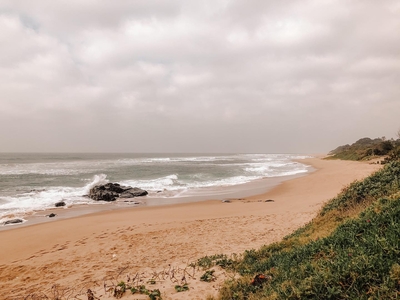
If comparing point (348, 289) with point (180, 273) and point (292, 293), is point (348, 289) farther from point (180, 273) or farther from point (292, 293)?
point (180, 273)

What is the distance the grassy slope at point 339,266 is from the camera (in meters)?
3.29

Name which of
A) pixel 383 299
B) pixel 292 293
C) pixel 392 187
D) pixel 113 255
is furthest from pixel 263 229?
pixel 383 299

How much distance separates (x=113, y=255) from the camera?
27.7 feet

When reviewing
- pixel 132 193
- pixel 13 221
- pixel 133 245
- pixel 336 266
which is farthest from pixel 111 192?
pixel 336 266

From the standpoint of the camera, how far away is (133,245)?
9.34m

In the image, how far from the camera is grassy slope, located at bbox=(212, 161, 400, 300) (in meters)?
3.29

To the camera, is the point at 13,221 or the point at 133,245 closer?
the point at 133,245

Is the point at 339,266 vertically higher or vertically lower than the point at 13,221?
higher

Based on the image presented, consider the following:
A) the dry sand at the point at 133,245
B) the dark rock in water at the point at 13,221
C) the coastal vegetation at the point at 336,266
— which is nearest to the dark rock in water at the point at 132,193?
the dry sand at the point at 133,245

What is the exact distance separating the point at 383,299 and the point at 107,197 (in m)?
20.4

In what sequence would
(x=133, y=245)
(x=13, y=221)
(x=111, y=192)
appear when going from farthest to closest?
(x=111, y=192) < (x=13, y=221) < (x=133, y=245)

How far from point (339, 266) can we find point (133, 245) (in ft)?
24.6

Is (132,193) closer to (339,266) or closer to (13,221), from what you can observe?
(13,221)

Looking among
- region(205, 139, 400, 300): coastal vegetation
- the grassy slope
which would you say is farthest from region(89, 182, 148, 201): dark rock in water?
the grassy slope
